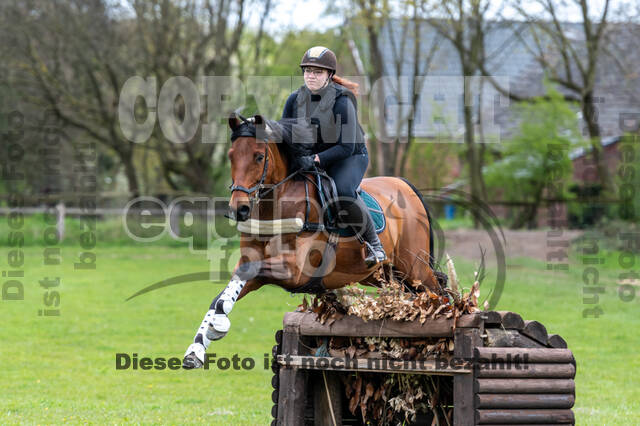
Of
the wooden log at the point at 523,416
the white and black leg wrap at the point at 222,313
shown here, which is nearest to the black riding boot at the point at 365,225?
the white and black leg wrap at the point at 222,313

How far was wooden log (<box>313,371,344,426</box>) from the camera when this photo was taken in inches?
238

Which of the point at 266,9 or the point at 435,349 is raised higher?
the point at 266,9

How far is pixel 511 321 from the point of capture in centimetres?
529

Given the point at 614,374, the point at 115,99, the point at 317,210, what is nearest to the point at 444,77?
the point at 115,99

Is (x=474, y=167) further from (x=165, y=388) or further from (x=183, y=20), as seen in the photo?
(x=165, y=388)

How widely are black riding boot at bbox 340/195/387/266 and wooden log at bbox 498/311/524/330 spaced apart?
4.36 feet

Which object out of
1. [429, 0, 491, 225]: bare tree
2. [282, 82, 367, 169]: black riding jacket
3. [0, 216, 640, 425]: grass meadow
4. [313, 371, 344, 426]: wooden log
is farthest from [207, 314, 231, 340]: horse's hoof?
[429, 0, 491, 225]: bare tree

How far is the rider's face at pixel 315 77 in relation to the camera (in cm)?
601

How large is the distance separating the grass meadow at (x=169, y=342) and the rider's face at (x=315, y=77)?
3.39m

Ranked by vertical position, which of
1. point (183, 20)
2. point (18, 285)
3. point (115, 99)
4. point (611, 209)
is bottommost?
point (18, 285)

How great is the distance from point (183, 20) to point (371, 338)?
72.0ft

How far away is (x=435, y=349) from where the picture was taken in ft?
17.9

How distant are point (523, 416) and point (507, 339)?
0.53m

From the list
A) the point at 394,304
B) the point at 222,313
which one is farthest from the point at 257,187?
the point at 394,304
